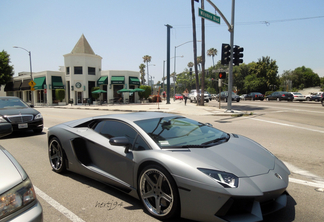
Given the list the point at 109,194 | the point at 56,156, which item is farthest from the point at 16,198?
the point at 56,156

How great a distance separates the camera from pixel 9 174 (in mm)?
2047

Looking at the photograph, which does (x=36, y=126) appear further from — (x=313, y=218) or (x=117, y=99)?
(x=117, y=99)

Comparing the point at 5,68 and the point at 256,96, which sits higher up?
the point at 5,68

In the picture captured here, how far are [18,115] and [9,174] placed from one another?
7.73 metres

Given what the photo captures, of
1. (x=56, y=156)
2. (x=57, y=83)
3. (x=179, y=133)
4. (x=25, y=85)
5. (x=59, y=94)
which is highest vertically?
(x=57, y=83)

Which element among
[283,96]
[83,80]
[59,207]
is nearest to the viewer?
[59,207]

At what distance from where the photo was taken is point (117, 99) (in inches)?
1633

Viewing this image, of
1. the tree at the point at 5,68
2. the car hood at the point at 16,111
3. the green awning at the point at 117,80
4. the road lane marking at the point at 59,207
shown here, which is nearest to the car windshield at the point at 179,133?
the road lane marking at the point at 59,207

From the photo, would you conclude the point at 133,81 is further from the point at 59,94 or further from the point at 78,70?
the point at 59,94

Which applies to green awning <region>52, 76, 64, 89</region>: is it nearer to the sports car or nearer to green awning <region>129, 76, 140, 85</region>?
green awning <region>129, 76, 140, 85</region>

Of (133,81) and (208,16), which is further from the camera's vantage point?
(133,81)

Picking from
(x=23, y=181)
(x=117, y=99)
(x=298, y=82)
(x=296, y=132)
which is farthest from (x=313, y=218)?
(x=298, y=82)

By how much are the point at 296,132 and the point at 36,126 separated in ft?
32.9

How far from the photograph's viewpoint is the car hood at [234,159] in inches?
110
